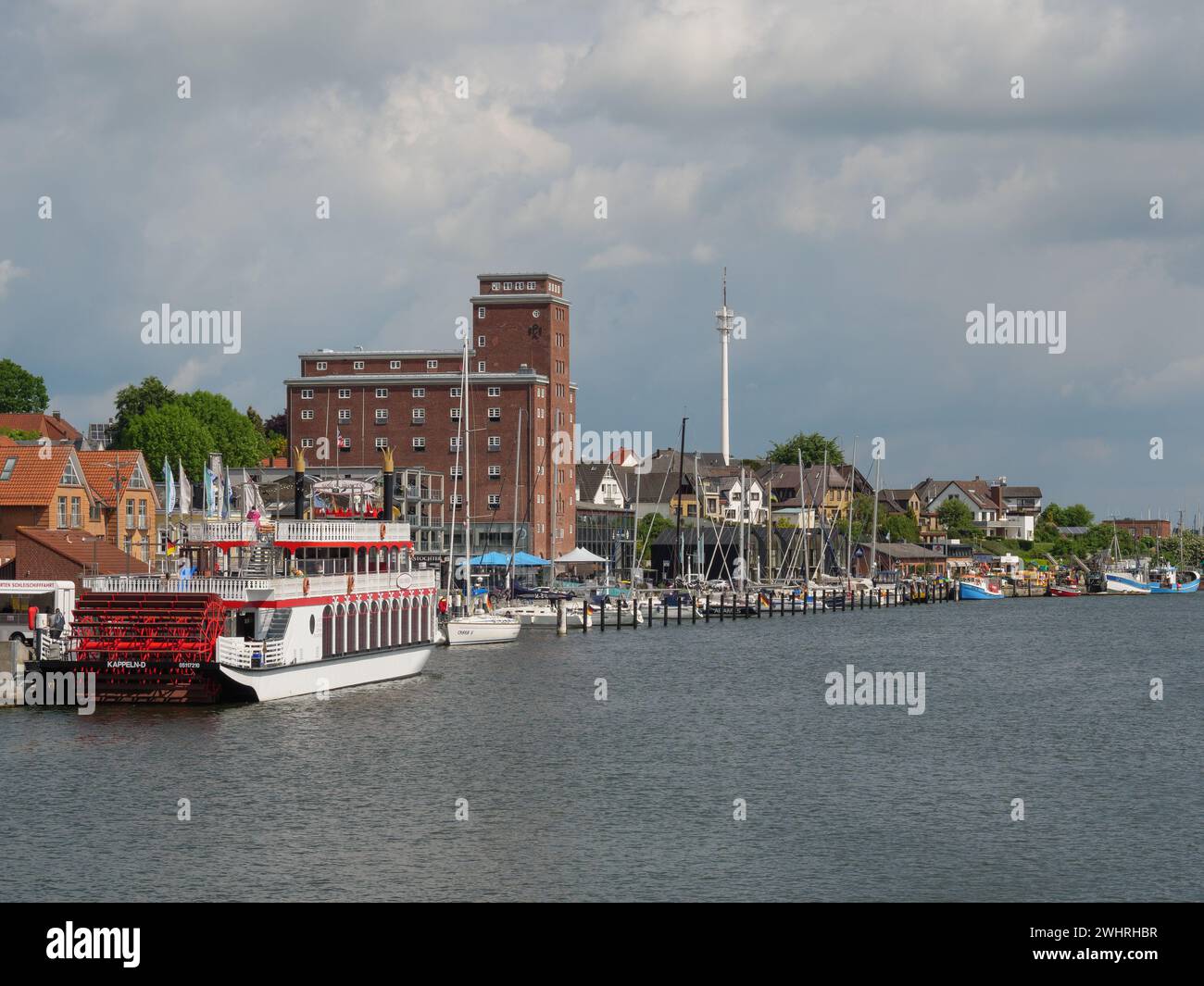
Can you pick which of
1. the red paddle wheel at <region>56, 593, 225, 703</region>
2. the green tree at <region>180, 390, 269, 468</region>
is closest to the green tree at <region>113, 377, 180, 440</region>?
the green tree at <region>180, 390, 269, 468</region>

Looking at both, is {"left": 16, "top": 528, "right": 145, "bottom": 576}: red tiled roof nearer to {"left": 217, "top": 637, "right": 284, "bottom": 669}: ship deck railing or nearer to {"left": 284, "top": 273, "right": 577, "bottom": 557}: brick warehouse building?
{"left": 217, "top": 637, "right": 284, "bottom": 669}: ship deck railing

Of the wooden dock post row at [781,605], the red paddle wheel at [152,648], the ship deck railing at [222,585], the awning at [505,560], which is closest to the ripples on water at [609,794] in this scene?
the red paddle wheel at [152,648]

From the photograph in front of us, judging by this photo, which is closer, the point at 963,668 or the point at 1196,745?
the point at 1196,745

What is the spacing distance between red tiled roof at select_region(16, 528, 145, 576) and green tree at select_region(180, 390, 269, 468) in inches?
2645

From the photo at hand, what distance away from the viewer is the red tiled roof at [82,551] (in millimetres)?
81188

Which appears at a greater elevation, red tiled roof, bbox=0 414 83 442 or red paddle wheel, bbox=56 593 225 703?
red tiled roof, bbox=0 414 83 442

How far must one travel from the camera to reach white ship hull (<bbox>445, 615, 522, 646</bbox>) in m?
99.3
